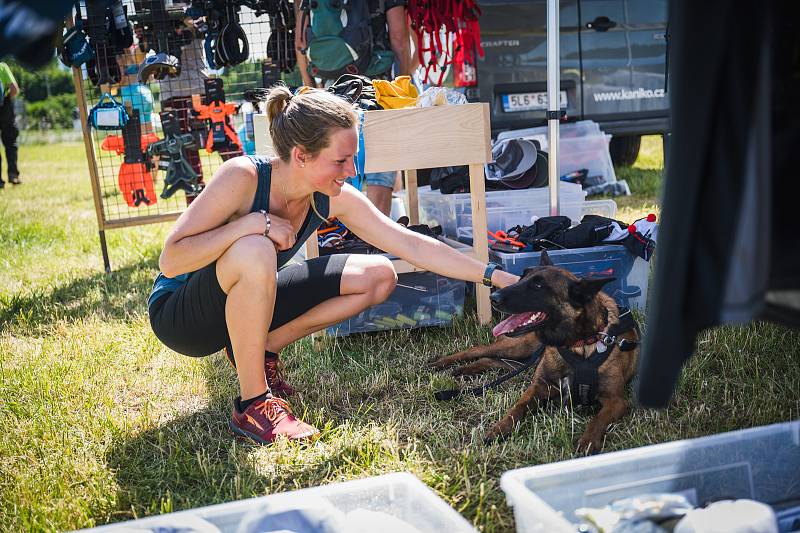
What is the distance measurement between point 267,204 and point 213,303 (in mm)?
424

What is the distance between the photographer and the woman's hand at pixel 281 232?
2725mm

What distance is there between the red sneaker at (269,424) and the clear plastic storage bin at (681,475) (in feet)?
3.49

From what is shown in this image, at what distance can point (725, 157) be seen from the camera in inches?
46.6

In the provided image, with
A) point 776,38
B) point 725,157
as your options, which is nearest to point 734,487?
point 725,157

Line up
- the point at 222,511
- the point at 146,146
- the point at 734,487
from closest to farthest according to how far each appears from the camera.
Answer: the point at 222,511, the point at 734,487, the point at 146,146

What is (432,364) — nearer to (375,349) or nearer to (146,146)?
(375,349)

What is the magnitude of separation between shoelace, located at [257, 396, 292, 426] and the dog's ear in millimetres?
1138

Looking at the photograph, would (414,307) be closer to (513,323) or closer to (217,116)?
Answer: (513,323)

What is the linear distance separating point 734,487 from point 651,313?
3.01 ft

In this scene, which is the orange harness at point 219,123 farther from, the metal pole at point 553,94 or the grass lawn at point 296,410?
the metal pole at point 553,94

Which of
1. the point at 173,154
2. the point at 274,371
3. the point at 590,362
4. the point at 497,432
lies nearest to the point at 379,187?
the point at 173,154

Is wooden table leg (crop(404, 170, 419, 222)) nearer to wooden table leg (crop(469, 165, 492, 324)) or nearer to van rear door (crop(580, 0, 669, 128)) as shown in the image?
wooden table leg (crop(469, 165, 492, 324))

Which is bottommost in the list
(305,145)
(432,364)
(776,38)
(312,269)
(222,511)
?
(432,364)

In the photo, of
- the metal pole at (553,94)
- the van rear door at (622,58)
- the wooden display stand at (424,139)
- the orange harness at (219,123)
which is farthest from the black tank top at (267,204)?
the van rear door at (622,58)
